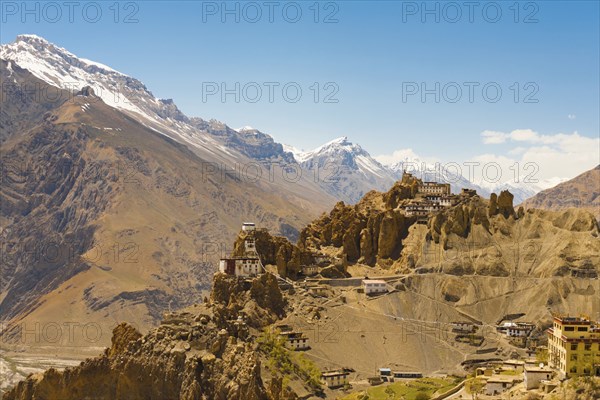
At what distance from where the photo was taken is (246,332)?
454ft

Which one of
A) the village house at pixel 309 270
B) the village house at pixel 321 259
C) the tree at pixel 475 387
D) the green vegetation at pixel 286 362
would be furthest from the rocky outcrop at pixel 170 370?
the village house at pixel 321 259

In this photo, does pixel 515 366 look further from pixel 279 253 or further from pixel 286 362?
pixel 279 253

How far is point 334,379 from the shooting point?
140000 mm

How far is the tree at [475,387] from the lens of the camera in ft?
346

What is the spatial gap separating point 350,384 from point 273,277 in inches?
1096

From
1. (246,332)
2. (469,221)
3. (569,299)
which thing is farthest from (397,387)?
(469,221)

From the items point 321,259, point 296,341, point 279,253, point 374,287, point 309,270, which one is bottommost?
point 296,341

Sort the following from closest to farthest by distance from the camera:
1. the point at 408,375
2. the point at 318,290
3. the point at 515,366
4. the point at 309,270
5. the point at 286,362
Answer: the point at 515,366, the point at 286,362, the point at 408,375, the point at 318,290, the point at 309,270

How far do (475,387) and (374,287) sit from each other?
216ft

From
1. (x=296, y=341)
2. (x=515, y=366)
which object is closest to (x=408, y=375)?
(x=296, y=341)

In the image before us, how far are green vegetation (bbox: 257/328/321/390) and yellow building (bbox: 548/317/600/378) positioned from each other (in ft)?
147

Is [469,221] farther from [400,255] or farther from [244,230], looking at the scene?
[244,230]

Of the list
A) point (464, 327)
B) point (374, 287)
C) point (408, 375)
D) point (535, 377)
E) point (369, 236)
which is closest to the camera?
point (535, 377)

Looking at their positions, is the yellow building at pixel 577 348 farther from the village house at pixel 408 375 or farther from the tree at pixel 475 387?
the village house at pixel 408 375
